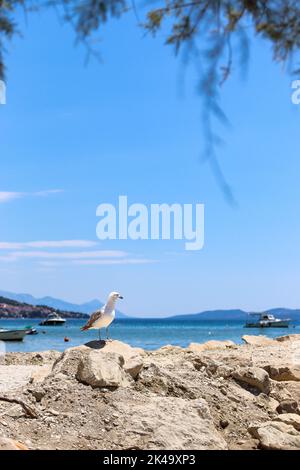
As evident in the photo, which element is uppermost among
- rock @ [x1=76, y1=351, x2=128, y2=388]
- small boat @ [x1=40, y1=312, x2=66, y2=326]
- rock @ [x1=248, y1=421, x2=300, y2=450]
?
rock @ [x1=76, y1=351, x2=128, y2=388]

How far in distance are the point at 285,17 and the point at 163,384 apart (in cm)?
613

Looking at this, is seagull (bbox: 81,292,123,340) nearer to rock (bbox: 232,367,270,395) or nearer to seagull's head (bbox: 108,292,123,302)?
seagull's head (bbox: 108,292,123,302)

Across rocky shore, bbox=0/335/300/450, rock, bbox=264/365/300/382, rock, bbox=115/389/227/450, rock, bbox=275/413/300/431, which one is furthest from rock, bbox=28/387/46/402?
rock, bbox=264/365/300/382

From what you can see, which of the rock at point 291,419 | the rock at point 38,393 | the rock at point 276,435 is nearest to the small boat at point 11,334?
the rock at point 38,393

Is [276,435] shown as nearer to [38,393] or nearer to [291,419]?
[291,419]

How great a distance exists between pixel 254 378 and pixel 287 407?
0.84 metres

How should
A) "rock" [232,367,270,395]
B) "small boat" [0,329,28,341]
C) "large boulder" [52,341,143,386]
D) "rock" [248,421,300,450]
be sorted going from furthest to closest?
1. "small boat" [0,329,28,341]
2. "rock" [232,367,270,395]
3. "large boulder" [52,341,143,386]
4. "rock" [248,421,300,450]

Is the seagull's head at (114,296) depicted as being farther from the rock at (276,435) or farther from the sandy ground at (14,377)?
the rock at (276,435)

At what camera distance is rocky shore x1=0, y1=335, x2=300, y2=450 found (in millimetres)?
8273

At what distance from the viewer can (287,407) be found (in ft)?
33.9

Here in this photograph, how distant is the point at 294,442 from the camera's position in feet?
27.6

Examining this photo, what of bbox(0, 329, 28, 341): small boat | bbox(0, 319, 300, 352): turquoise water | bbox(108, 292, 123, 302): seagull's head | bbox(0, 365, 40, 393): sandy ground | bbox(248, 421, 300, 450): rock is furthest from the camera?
bbox(0, 319, 300, 352): turquoise water

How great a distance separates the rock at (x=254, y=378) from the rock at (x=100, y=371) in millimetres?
2392
